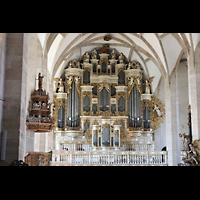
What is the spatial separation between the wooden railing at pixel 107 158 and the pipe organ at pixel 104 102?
2.14 metres

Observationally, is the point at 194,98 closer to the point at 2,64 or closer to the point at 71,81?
the point at 71,81

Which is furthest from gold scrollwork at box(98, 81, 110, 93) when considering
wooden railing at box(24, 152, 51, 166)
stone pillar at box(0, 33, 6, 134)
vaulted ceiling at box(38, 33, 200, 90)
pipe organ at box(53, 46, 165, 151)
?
stone pillar at box(0, 33, 6, 134)

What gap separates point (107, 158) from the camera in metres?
16.6

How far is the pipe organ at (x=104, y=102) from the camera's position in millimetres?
19188

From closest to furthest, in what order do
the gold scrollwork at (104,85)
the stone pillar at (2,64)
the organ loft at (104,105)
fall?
the stone pillar at (2,64), the organ loft at (104,105), the gold scrollwork at (104,85)

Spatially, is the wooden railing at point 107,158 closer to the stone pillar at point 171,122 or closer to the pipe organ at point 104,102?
the stone pillar at point 171,122

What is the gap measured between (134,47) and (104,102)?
3379 millimetres

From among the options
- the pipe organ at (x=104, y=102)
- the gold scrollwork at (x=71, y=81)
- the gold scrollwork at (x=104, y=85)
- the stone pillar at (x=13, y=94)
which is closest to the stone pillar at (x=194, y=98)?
the pipe organ at (x=104, y=102)

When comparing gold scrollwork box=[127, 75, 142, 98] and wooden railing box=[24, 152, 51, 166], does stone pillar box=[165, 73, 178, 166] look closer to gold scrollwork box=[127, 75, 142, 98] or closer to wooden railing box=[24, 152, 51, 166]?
gold scrollwork box=[127, 75, 142, 98]

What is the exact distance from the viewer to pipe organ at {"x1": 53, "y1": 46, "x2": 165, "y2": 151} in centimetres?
1919

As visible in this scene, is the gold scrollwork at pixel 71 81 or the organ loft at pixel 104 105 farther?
the gold scrollwork at pixel 71 81

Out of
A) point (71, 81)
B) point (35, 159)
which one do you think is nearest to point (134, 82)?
point (71, 81)
